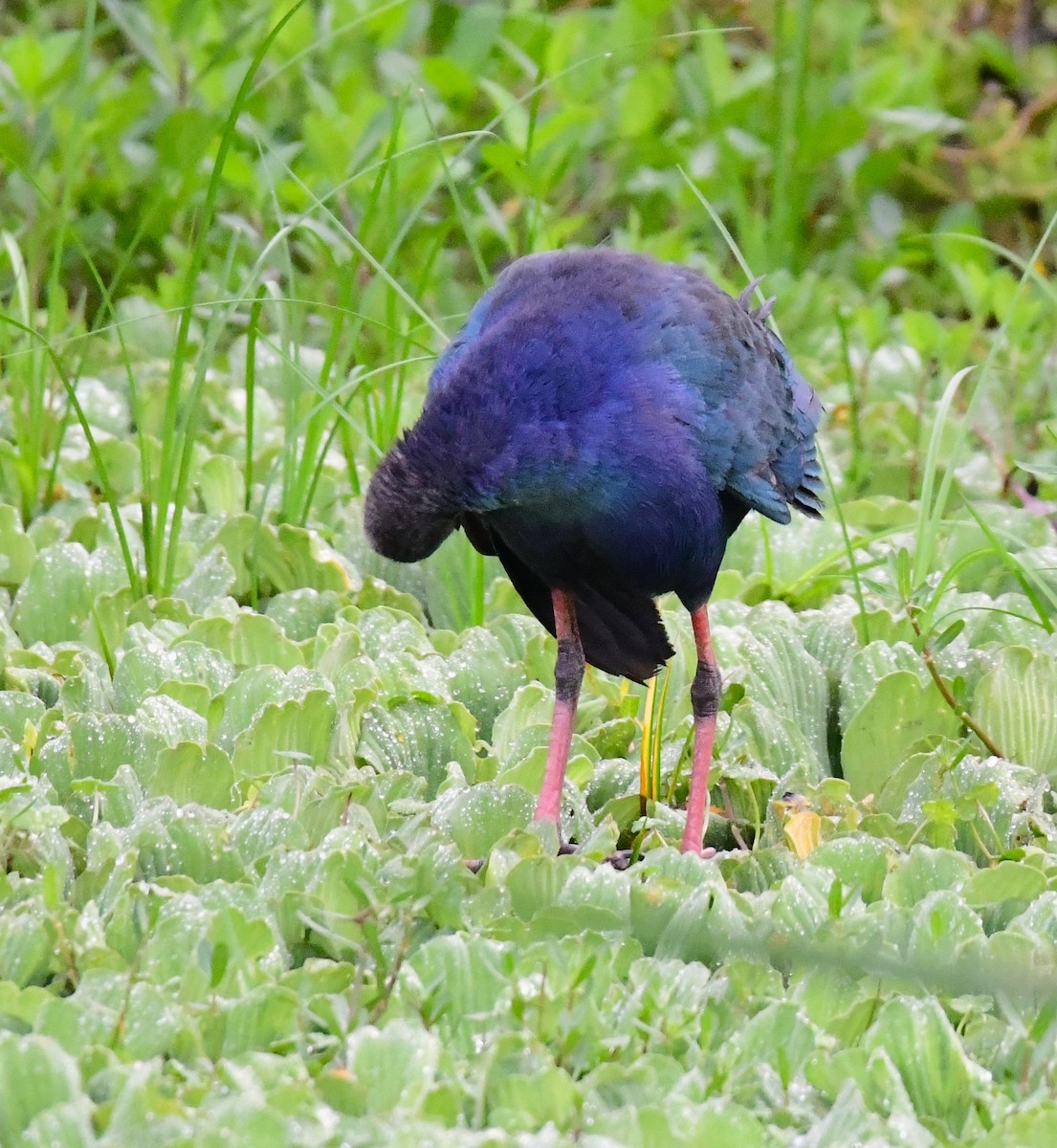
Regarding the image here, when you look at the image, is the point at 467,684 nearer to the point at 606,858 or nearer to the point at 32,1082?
the point at 606,858

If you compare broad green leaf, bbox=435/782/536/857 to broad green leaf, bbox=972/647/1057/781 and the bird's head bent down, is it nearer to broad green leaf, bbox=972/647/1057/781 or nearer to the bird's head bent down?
the bird's head bent down

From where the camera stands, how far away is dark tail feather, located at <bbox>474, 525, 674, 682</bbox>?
10.4 feet

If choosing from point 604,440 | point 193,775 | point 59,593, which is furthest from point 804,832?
point 59,593

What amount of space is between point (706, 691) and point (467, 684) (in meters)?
0.55

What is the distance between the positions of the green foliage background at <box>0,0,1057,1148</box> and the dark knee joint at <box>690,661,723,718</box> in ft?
0.30

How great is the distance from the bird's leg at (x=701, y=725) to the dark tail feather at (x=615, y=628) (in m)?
0.08

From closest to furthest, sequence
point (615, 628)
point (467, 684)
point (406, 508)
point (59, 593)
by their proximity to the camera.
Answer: point (406, 508)
point (615, 628)
point (467, 684)
point (59, 593)

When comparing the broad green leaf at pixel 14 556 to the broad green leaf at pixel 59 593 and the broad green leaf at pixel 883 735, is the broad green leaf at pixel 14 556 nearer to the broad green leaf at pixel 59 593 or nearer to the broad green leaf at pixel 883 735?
the broad green leaf at pixel 59 593

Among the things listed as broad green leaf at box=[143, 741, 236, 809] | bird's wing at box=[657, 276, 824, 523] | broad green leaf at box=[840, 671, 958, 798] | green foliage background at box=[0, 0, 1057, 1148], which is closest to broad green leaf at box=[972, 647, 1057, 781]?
green foliage background at box=[0, 0, 1057, 1148]

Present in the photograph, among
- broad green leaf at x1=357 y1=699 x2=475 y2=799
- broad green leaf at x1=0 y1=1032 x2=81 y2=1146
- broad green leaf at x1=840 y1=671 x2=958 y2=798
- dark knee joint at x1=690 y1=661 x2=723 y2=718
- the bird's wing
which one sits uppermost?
the bird's wing

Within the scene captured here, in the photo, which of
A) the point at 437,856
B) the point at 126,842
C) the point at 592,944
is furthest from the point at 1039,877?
the point at 126,842

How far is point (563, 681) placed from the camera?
3.23m

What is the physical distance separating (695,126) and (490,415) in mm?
4274

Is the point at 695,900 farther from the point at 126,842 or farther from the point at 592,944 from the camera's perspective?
the point at 126,842
